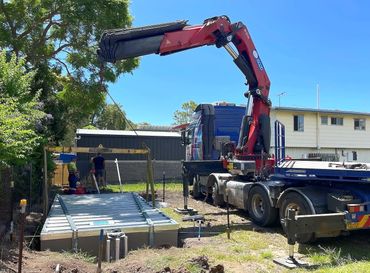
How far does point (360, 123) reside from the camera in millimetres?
33719

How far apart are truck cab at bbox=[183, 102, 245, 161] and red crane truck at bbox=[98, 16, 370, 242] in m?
0.73


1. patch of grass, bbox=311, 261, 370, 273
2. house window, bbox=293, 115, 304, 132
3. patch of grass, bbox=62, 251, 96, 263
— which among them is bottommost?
patch of grass, bbox=62, 251, 96, 263

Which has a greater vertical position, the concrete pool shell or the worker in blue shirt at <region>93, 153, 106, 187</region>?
the worker in blue shirt at <region>93, 153, 106, 187</region>

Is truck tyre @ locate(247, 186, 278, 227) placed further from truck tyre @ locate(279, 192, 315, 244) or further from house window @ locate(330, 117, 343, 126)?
house window @ locate(330, 117, 343, 126)

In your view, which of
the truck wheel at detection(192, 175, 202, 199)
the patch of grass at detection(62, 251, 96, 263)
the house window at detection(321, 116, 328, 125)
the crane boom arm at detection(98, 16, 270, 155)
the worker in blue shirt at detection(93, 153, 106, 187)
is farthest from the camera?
the house window at detection(321, 116, 328, 125)

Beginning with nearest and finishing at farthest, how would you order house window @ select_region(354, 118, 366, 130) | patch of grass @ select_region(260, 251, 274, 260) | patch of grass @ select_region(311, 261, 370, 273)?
patch of grass @ select_region(311, 261, 370, 273)
patch of grass @ select_region(260, 251, 274, 260)
house window @ select_region(354, 118, 366, 130)

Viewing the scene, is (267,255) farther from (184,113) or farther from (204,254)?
(184,113)

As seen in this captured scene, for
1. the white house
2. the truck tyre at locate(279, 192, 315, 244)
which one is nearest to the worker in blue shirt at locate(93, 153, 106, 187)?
the truck tyre at locate(279, 192, 315, 244)

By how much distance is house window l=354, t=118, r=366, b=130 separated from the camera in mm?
33531

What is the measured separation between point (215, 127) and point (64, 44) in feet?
26.9

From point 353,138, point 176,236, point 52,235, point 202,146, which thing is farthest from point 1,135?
point 353,138

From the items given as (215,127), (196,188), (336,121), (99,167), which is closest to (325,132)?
(336,121)

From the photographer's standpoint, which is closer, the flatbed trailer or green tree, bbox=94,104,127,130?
the flatbed trailer

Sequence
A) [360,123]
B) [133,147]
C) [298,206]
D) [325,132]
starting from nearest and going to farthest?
1. [298,206]
2. [133,147]
3. [325,132]
4. [360,123]
